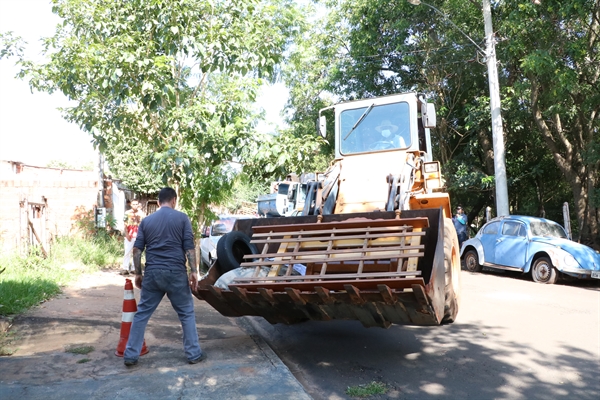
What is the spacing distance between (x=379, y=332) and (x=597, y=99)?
10.1 meters

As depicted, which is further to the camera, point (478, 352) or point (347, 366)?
point (478, 352)

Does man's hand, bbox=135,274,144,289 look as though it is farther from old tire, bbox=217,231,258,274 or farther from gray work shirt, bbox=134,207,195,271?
old tire, bbox=217,231,258,274

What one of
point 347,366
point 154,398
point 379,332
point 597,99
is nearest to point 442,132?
point 597,99

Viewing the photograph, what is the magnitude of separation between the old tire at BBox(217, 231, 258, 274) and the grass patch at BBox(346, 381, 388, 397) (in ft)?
7.31

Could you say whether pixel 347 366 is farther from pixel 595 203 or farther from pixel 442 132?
pixel 442 132

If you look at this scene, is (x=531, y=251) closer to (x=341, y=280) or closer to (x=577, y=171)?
(x=577, y=171)

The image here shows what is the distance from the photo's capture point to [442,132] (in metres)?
21.1

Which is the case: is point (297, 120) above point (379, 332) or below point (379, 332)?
above

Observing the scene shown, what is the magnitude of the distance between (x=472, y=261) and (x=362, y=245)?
10.2m

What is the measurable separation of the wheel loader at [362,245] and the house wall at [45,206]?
6942 mm

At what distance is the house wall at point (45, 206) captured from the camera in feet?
37.7

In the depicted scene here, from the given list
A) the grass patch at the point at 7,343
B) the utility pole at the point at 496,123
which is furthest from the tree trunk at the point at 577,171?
the grass patch at the point at 7,343

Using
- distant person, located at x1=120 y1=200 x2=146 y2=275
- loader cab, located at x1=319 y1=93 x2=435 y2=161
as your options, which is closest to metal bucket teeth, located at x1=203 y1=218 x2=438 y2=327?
loader cab, located at x1=319 y1=93 x2=435 y2=161

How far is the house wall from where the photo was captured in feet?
37.7
